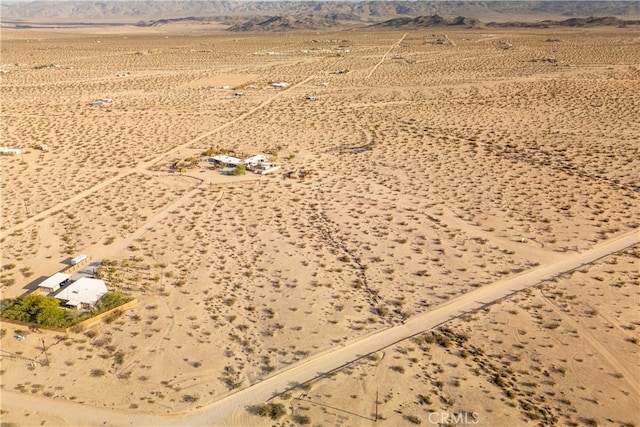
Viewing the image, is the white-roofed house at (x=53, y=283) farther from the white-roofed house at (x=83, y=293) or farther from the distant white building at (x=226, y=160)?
the distant white building at (x=226, y=160)

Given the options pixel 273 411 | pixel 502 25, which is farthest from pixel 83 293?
pixel 502 25

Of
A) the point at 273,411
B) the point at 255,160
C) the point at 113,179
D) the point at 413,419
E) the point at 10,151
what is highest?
the point at 10,151

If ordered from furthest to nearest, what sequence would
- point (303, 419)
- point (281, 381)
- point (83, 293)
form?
point (83, 293), point (281, 381), point (303, 419)

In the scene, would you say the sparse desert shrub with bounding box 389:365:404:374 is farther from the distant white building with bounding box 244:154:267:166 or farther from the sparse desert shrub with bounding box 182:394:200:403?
the distant white building with bounding box 244:154:267:166

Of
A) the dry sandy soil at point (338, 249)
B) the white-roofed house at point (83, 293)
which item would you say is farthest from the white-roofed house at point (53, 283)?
the dry sandy soil at point (338, 249)

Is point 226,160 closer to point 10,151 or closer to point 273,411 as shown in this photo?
point 10,151

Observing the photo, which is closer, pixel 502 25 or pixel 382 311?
pixel 382 311
